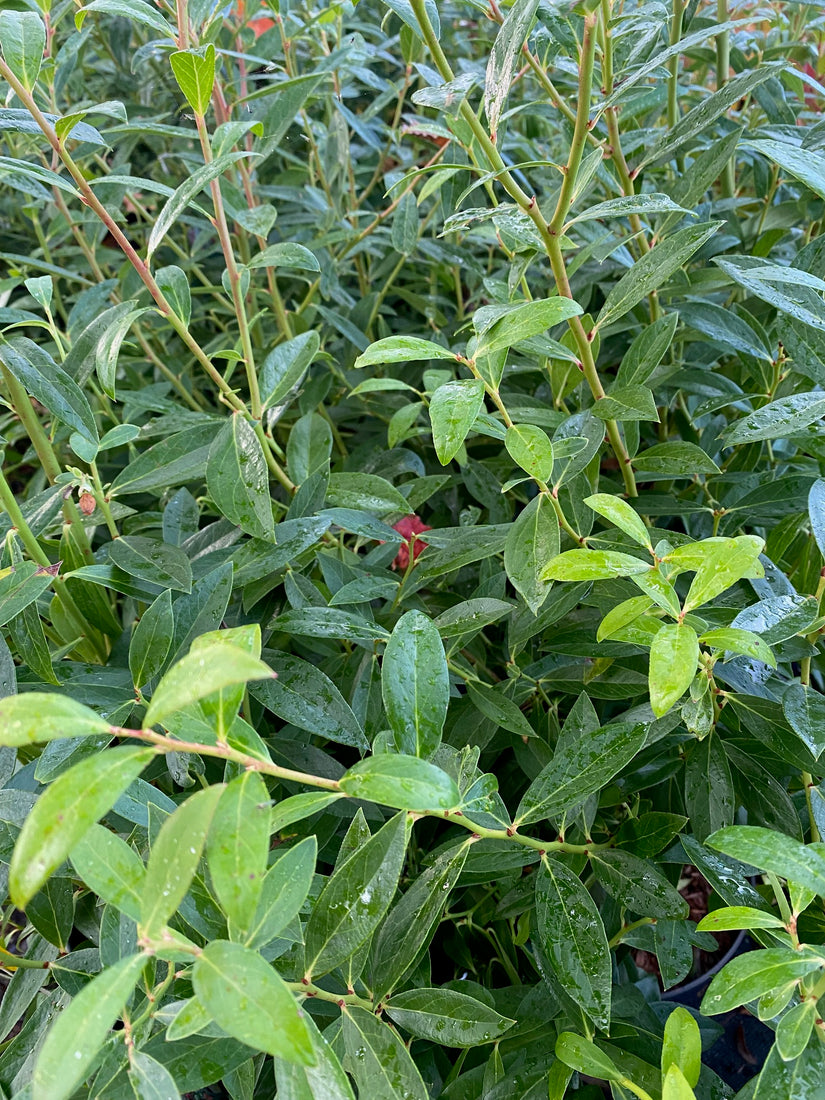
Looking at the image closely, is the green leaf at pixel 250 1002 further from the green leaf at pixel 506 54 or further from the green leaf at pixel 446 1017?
the green leaf at pixel 506 54

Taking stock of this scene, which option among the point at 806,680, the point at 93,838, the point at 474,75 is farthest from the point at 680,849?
the point at 474,75

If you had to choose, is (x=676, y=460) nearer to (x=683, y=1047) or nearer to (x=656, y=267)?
(x=656, y=267)

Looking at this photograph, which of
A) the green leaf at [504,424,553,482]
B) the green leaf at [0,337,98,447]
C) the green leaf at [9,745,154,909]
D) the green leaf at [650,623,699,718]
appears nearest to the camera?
the green leaf at [9,745,154,909]

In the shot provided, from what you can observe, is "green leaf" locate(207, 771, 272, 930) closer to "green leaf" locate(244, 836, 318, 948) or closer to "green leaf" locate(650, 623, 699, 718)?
"green leaf" locate(244, 836, 318, 948)

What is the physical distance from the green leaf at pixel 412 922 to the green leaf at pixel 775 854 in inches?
5.2

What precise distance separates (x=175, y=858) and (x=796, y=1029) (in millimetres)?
286

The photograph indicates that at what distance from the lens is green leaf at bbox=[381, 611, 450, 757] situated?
1.47ft

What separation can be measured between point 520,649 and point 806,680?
0.21 meters

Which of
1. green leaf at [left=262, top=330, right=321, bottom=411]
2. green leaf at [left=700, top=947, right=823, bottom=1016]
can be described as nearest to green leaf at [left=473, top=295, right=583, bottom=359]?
green leaf at [left=262, top=330, right=321, bottom=411]

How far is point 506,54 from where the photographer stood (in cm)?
48

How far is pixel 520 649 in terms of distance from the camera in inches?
26.2

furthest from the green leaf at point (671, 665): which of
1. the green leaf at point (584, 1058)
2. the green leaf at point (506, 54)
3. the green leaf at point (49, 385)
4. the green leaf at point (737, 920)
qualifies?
the green leaf at point (49, 385)

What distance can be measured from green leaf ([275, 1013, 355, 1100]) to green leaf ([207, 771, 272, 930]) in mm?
90

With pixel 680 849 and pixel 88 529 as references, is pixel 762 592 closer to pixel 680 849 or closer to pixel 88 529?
pixel 680 849
